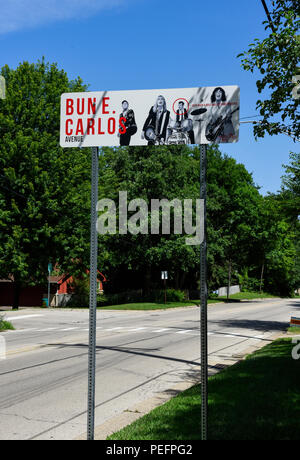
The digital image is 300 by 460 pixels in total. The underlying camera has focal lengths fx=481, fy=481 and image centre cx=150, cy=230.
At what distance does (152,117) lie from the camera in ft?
13.9

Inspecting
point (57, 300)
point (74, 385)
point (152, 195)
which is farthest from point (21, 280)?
point (74, 385)

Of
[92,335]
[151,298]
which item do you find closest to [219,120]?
[92,335]

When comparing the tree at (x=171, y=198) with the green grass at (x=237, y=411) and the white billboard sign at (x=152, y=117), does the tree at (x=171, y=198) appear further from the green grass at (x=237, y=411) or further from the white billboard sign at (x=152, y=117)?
the white billboard sign at (x=152, y=117)

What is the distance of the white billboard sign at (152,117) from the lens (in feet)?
13.4

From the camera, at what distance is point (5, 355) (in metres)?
12.9

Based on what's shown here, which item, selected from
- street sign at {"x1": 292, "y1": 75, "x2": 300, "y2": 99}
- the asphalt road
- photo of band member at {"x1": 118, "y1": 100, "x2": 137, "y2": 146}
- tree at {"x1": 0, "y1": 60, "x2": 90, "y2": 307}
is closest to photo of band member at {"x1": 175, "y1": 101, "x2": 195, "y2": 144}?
photo of band member at {"x1": 118, "y1": 100, "x2": 137, "y2": 146}

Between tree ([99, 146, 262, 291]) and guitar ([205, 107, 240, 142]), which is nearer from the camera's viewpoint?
guitar ([205, 107, 240, 142])

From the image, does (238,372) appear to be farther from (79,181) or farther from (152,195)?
(152,195)

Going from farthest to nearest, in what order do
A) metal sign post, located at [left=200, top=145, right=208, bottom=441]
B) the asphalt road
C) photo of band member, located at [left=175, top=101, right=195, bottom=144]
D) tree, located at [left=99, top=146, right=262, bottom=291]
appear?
tree, located at [left=99, top=146, right=262, bottom=291], the asphalt road, photo of band member, located at [left=175, top=101, right=195, bottom=144], metal sign post, located at [left=200, top=145, right=208, bottom=441]

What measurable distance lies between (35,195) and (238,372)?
2543 cm

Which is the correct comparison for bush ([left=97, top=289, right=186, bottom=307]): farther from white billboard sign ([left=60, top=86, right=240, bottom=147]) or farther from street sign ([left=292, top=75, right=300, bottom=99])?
white billboard sign ([left=60, top=86, right=240, bottom=147])

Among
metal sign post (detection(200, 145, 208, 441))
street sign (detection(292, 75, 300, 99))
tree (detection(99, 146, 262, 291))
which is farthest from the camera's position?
tree (detection(99, 146, 262, 291))

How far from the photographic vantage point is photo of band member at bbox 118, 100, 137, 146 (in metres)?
4.27

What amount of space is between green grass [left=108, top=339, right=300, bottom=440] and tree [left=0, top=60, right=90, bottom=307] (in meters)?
24.8
